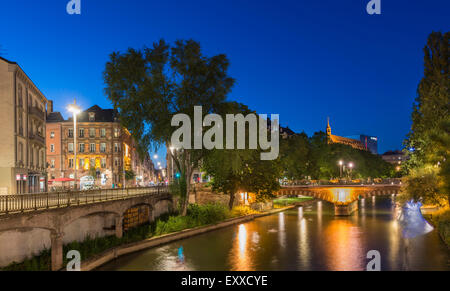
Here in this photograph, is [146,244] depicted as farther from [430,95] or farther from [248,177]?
[430,95]

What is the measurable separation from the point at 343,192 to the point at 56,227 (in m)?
54.8

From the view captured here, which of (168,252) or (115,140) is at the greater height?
(115,140)

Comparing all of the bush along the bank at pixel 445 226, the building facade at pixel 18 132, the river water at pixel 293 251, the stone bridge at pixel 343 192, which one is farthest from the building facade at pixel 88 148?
the bush along the bank at pixel 445 226

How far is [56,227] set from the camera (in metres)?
26.3

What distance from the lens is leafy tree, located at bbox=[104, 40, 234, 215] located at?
4250 centimetres

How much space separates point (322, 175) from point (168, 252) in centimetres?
8456

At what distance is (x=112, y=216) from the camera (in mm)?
37781

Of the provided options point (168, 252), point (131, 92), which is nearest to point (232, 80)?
point (131, 92)

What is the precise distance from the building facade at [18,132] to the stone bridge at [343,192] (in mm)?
41436

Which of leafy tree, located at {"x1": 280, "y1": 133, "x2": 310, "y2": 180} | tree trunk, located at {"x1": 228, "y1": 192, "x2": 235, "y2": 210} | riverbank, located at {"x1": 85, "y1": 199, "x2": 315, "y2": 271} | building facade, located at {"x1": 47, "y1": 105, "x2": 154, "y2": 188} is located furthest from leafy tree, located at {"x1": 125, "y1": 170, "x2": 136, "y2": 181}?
riverbank, located at {"x1": 85, "y1": 199, "x2": 315, "y2": 271}

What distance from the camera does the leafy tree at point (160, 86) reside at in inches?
1673

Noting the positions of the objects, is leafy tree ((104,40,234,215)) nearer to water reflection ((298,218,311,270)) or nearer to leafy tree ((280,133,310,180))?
water reflection ((298,218,311,270))

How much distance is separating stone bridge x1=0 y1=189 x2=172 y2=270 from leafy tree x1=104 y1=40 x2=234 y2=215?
25.3 feet
